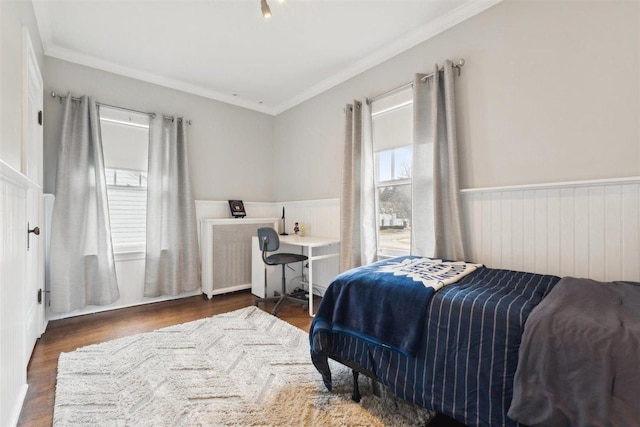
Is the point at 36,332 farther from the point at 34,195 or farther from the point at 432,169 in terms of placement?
the point at 432,169

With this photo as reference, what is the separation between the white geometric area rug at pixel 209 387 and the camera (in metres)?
1.48

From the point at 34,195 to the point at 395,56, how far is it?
3.32 m

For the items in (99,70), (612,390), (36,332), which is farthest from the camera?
(99,70)

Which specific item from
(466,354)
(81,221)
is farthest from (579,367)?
(81,221)

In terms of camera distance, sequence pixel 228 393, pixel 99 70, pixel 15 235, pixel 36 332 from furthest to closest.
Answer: pixel 99 70, pixel 36 332, pixel 228 393, pixel 15 235

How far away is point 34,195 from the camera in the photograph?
229 centimetres

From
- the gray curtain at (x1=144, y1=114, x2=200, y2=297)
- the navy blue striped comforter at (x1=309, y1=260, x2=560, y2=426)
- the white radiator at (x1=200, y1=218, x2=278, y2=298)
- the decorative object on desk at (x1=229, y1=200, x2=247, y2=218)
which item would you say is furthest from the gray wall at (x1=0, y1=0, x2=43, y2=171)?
the decorative object on desk at (x1=229, y1=200, x2=247, y2=218)

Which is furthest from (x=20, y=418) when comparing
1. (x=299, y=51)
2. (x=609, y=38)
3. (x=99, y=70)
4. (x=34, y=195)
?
(x=609, y=38)

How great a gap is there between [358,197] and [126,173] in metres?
2.57

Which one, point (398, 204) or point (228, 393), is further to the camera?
point (398, 204)

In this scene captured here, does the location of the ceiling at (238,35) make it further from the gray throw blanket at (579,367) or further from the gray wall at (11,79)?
the gray throw blanket at (579,367)

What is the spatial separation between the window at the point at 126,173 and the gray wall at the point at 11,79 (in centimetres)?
129

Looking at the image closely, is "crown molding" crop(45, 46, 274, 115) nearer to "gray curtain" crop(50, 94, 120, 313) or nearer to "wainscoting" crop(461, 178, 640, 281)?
"gray curtain" crop(50, 94, 120, 313)

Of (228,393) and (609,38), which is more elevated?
(609,38)
